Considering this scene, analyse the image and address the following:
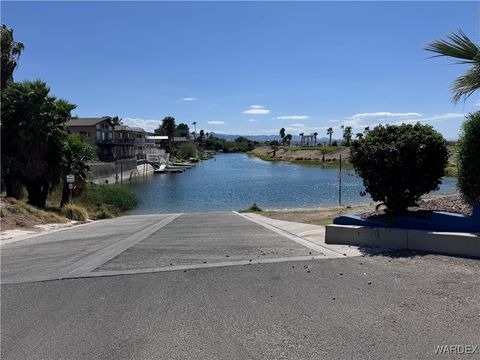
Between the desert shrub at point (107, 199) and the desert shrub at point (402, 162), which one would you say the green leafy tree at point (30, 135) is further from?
the desert shrub at point (402, 162)

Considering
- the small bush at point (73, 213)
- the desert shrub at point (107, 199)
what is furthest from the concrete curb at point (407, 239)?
the desert shrub at point (107, 199)

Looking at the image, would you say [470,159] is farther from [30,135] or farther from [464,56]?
[30,135]

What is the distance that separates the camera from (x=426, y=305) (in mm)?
5059

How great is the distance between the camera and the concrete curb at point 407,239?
704 centimetres

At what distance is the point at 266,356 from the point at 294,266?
10.8ft

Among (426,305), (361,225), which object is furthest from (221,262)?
(426,305)

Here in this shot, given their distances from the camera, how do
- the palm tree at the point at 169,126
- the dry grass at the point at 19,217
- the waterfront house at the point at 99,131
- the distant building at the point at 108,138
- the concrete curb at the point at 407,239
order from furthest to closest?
the palm tree at the point at 169,126
the distant building at the point at 108,138
the waterfront house at the point at 99,131
the dry grass at the point at 19,217
the concrete curb at the point at 407,239

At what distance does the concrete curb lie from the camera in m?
7.04

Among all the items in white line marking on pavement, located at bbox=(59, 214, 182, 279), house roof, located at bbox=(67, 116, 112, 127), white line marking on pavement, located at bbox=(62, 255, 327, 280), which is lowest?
white line marking on pavement, located at bbox=(59, 214, 182, 279)

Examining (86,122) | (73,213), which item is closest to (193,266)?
(73,213)

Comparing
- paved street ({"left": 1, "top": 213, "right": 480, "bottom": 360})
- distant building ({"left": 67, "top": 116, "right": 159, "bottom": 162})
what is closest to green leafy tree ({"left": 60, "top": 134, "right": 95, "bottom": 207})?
paved street ({"left": 1, "top": 213, "right": 480, "bottom": 360})

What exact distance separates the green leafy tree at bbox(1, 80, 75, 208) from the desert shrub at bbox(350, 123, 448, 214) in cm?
2182

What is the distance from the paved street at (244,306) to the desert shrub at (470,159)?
1.65 metres

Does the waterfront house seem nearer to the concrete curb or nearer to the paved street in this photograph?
the concrete curb
